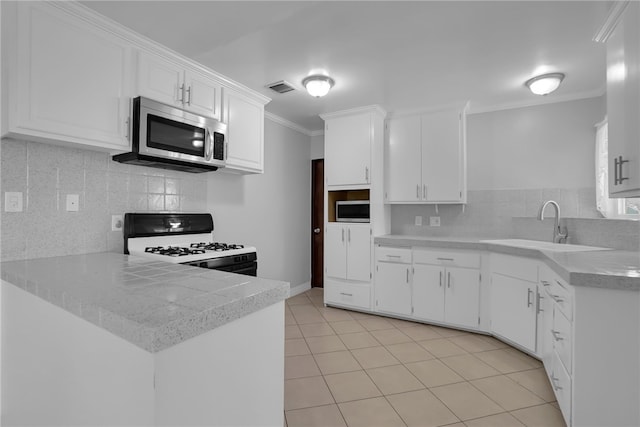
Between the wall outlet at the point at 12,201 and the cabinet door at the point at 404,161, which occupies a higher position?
the cabinet door at the point at 404,161

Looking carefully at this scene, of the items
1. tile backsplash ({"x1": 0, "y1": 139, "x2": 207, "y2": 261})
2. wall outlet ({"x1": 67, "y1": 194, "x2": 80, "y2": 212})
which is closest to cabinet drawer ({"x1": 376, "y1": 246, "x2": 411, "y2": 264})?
tile backsplash ({"x1": 0, "y1": 139, "x2": 207, "y2": 261})

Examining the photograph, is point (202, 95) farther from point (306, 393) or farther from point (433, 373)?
point (433, 373)

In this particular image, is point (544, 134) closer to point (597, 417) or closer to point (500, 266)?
point (500, 266)

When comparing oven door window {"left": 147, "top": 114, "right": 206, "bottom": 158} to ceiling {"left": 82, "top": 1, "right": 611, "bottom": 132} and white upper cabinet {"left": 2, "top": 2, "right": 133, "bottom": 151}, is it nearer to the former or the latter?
white upper cabinet {"left": 2, "top": 2, "right": 133, "bottom": 151}

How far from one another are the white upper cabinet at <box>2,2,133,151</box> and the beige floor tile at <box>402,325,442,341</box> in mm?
2910

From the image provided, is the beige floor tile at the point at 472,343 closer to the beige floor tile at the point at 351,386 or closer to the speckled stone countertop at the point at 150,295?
the beige floor tile at the point at 351,386

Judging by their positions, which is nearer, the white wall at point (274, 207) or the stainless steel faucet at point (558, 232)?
the stainless steel faucet at point (558, 232)

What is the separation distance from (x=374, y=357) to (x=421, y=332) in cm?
81

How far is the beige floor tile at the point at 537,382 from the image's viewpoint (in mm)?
2088

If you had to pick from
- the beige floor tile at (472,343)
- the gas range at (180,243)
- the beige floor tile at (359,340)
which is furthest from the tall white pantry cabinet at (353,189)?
the gas range at (180,243)

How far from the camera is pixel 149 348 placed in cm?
73

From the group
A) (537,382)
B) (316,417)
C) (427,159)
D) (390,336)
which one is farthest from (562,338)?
(427,159)

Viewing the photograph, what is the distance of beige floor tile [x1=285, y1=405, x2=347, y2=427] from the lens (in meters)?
1.77

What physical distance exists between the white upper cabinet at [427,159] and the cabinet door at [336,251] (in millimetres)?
706
